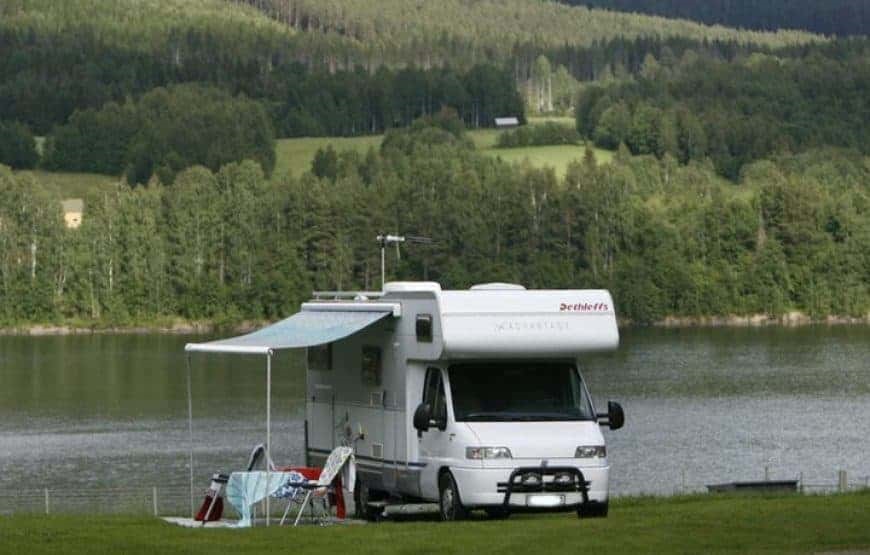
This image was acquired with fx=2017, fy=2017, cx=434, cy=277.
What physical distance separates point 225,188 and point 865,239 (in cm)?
5968

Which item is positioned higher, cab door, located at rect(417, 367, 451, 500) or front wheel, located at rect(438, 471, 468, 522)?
cab door, located at rect(417, 367, 451, 500)

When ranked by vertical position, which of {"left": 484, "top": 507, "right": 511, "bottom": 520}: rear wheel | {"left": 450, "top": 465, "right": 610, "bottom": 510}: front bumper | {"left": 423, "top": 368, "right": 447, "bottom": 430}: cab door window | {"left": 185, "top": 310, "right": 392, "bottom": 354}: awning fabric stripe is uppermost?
{"left": 185, "top": 310, "right": 392, "bottom": 354}: awning fabric stripe

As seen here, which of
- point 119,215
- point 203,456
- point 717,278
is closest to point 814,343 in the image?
point 717,278

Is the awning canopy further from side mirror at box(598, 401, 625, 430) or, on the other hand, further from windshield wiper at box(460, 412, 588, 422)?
side mirror at box(598, 401, 625, 430)

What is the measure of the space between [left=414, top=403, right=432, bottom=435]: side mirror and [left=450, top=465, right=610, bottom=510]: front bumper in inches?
33.9

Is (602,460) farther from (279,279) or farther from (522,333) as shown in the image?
(279,279)

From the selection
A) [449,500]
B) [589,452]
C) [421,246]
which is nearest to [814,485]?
[589,452]

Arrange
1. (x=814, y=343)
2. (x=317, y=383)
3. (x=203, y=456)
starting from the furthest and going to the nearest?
(x=814, y=343) → (x=203, y=456) → (x=317, y=383)

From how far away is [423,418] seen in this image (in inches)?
1066

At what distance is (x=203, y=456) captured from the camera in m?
62.3

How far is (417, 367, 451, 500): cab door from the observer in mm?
27047

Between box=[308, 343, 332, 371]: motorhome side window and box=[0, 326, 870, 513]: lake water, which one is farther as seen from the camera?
box=[0, 326, 870, 513]: lake water

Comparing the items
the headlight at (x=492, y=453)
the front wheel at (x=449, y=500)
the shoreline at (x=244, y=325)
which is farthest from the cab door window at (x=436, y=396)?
the shoreline at (x=244, y=325)

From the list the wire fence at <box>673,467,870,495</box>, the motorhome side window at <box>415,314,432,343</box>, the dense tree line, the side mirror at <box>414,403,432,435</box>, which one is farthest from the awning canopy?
the dense tree line
